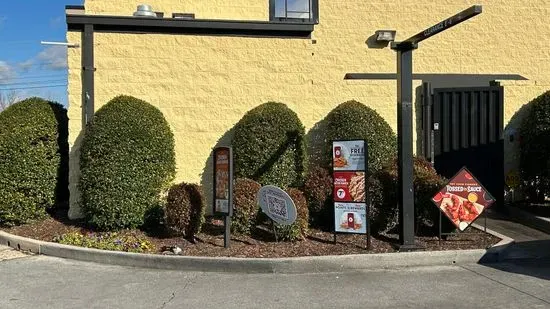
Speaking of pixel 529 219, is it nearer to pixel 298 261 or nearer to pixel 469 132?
pixel 469 132

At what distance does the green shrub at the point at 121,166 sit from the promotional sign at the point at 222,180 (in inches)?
53.1

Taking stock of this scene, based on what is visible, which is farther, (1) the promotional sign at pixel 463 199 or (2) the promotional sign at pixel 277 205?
(1) the promotional sign at pixel 463 199

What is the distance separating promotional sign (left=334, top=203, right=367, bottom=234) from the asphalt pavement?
40.6 inches

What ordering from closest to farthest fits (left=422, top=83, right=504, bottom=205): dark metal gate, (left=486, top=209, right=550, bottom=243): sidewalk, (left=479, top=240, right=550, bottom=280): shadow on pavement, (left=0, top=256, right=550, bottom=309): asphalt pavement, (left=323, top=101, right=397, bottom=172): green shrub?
(left=0, top=256, right=550, bottom=309): asphalt pavement
(left=479, top=240, right=550, bottom=280): shadow on pavement
(left=486, top=209, right=550, bottom=243): sidewalk
(left=323, top=101, right=397, bottom=172): green shrub
(left=422, top=83, right=504, bottom=205): dark metal gate

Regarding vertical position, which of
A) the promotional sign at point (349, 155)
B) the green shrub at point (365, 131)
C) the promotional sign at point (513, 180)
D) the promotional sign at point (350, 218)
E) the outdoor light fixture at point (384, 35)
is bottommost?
the promotional sign at point (350, 218)

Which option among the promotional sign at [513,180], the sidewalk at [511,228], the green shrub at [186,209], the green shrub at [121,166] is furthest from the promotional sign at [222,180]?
the promotional sign at [513,180]

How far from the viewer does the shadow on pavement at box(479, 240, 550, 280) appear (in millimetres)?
7453

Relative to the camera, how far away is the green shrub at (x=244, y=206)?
357 inches

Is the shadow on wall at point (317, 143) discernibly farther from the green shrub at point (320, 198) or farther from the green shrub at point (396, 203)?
the green shrub at point (396, 203)

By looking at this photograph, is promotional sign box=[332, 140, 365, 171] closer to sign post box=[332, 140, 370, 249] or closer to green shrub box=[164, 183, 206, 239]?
sign post box=[332, 140, 370, 249]

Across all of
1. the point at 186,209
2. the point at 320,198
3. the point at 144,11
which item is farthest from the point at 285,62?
the point at 186,209

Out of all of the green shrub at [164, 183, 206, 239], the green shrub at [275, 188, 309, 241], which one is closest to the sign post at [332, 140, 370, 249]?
the green shrub at [275, 188, 309, 241]

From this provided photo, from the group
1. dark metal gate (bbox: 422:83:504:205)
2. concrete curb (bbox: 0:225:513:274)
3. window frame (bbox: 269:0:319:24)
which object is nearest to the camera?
concrete curb (bbox: 0:225:513:274)

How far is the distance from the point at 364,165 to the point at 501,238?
249 cm
